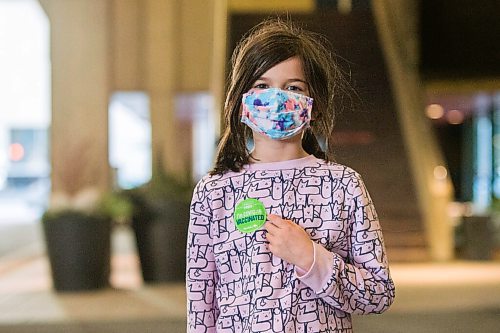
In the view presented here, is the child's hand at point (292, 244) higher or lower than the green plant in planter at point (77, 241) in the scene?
higher

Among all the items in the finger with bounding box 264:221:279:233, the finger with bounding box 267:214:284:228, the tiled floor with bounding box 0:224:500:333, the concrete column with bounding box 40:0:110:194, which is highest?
the concrete column with bounding box 40:0:110:194

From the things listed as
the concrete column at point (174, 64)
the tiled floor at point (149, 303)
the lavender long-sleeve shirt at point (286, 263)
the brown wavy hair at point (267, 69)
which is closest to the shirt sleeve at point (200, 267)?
the lavender long-sleeve shirt at point (286, 263)

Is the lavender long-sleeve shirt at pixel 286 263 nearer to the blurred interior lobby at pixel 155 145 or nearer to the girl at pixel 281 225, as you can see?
the girl at pixel 281 225

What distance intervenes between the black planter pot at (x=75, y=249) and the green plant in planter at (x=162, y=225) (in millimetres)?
445

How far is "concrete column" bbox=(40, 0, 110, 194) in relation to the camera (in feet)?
32.6

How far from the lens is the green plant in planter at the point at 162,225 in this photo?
8.48 m

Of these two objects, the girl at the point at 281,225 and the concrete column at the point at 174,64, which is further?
the concrete column at the point at 174,64

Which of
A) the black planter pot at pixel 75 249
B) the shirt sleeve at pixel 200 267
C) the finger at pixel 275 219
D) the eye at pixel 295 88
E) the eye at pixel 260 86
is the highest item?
the eye at pixel 260 86

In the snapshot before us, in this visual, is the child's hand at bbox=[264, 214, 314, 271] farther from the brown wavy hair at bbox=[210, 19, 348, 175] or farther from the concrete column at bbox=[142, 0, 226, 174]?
the concrete column at bbox=[142, 0, 226, 174]

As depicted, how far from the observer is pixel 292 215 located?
77.4 inches

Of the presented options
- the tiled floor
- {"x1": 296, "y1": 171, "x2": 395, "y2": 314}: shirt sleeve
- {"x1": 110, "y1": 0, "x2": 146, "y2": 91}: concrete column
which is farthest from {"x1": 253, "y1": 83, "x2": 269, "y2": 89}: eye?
{"x1": 110, "y1": 0, "x2": 146, "y2": 91}: concrete column

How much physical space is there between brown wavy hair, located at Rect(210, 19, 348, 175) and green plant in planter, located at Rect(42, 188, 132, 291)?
248 inches

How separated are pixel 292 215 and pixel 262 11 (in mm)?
12339

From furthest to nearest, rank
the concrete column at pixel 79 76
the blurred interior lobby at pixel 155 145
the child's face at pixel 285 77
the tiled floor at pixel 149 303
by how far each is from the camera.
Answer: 1. the concrete column at pixel 79 76
2. the blurred interior lobby at pixel 155 145
3. the tiled floor at pixel 149 303
4. the child's face at pixel 285 77
